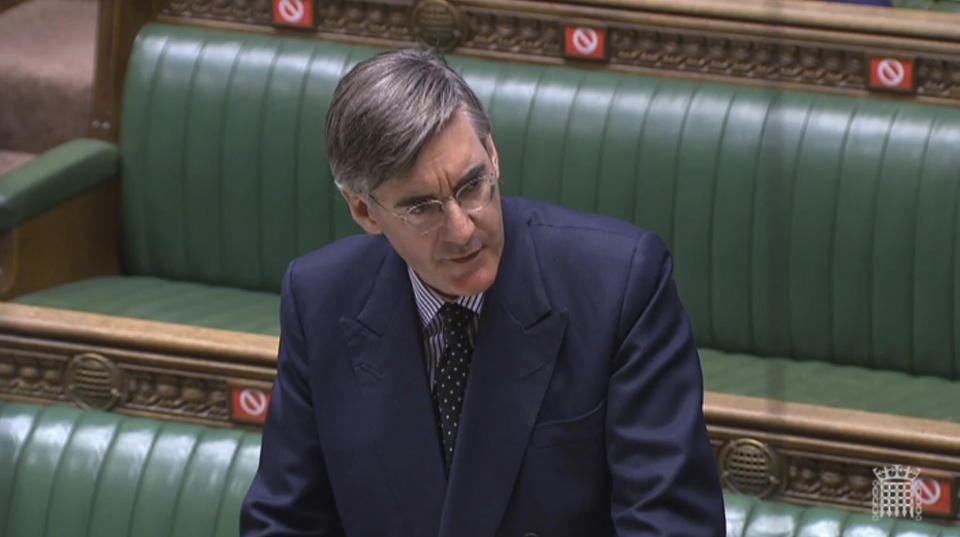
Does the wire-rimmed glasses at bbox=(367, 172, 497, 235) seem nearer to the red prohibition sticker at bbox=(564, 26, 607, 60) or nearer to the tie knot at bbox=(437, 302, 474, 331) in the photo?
the tie knot at bbox=(437, 302, 474, 331)

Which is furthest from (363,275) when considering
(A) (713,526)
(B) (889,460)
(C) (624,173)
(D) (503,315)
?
(C) (624,173)

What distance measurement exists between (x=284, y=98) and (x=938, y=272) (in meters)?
0.77

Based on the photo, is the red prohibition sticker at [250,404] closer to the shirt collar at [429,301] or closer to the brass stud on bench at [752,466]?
the brass stud on bench at [752,466]

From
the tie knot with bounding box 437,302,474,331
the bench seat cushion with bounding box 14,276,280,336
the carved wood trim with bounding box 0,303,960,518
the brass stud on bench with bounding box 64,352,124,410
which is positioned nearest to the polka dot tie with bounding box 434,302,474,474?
the tie knot with bounding box 437,302,474,331

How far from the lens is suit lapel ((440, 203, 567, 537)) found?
95 centimetres

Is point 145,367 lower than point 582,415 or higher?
lower

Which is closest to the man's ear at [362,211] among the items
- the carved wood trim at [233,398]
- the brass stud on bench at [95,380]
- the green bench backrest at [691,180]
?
the carved wood trim at [233,398]

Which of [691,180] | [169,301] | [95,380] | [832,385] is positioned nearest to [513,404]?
[95,380]

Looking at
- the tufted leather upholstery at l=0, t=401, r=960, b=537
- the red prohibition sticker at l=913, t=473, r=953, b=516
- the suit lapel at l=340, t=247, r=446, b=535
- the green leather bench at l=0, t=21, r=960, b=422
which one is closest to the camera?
the suit lapel at l=340, t=247, r=446, b=535

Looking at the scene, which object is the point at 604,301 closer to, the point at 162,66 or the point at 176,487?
the point at 176,487

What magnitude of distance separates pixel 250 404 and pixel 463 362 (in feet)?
2.06

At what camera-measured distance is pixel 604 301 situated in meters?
0.94

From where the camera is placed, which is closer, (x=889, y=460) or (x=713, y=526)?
(x=713, y=526)

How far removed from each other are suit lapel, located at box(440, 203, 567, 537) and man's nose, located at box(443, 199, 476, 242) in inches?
2.9
